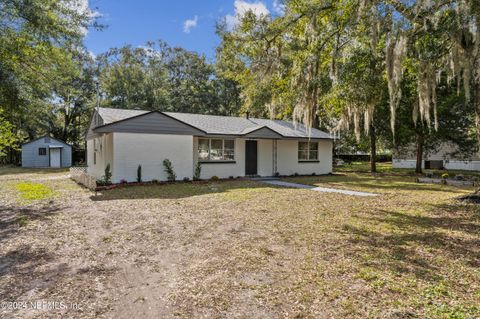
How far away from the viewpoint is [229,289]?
3223 millimetres

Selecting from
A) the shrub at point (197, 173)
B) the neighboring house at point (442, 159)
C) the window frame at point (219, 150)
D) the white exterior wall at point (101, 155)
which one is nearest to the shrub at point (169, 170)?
the shrub at point (197, 173)

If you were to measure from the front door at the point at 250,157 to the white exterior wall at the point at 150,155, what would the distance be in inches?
128

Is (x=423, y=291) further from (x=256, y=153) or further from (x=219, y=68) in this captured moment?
(x=219, y=68)

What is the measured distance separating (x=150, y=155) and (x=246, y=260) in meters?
9.72

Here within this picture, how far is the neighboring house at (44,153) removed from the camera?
2703 cm

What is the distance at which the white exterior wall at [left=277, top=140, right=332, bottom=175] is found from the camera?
54.4 feet

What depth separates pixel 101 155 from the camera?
46.1 feet

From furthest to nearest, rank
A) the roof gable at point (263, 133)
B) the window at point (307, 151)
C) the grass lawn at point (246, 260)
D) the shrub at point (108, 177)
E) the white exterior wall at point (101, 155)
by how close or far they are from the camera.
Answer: the window at point (307, 151)
the roof gable at point (263, 133)
the white exterior wall at point (101, 155)
the shrub at point (108, 177)
the grass lawn at point (246, 260)

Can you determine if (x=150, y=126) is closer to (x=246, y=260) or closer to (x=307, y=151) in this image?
(x=307, y=151)

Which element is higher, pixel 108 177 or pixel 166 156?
pixel 166 156

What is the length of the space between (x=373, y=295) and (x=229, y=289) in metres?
1.50

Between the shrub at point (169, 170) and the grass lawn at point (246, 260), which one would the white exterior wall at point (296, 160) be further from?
the grass lawn at point (246, 260)

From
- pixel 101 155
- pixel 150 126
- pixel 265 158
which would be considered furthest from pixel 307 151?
pixel 101 155

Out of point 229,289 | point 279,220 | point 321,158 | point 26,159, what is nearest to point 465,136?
point 321,158
